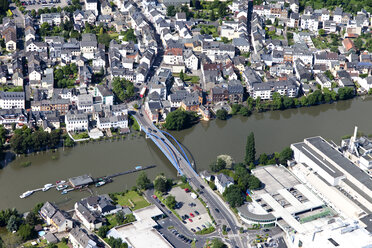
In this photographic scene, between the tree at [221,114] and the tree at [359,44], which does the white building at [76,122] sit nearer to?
the tree at [221,114]

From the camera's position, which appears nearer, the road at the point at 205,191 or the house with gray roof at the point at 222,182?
the road at the point at 205,191

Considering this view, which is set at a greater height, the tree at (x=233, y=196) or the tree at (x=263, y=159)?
the tree at (x=263, y=159)

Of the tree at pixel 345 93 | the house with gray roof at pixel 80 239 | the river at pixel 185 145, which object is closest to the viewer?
the house with gray roof at pixel 80 239

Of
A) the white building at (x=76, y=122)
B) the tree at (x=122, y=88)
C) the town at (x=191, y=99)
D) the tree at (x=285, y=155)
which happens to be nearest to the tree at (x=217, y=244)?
the town at (x=191, y=99)

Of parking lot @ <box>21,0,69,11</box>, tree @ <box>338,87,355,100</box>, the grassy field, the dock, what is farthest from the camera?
parking lot @ <box>21,0,69,11</box>

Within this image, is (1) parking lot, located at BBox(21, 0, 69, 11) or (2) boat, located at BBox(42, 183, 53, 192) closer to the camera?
(2) boat, located at BBox(42, 183, 53, 192)

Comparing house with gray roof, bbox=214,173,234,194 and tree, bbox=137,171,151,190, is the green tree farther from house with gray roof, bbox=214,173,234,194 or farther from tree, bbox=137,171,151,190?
tree, bbox=137,171,151,190

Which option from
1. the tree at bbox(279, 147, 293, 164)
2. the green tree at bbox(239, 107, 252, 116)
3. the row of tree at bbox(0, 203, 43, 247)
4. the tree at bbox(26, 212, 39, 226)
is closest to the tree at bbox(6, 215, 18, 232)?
the row of tree at bbox(0, 203, 43, 247)
